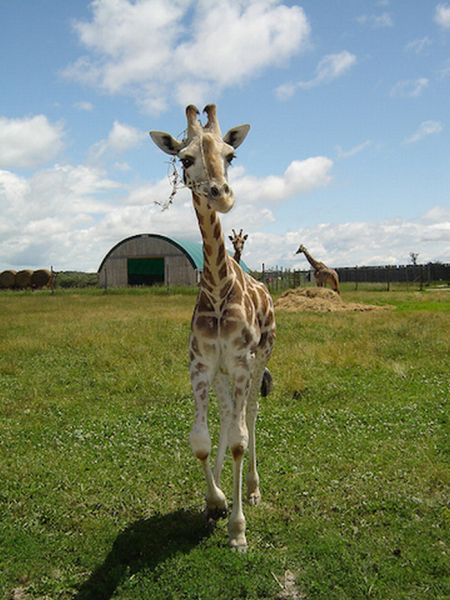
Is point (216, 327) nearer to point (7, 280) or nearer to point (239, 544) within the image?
point (239, 544)

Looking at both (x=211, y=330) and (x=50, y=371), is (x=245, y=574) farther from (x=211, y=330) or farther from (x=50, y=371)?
(x=50, y=371)

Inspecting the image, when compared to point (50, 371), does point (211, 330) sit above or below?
above

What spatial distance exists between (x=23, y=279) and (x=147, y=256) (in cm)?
1296

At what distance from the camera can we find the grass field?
511 cm

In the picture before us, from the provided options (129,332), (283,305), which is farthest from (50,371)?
(283,305)

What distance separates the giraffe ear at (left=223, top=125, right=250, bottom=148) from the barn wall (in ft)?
134

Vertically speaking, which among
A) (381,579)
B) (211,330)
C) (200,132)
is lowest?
(381,579)

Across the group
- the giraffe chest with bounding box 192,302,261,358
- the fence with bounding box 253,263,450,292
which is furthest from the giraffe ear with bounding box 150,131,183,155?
the fence with bounding box 253,263,450,292

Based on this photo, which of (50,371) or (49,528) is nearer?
(49,528)

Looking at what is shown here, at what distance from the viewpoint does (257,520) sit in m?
6.12

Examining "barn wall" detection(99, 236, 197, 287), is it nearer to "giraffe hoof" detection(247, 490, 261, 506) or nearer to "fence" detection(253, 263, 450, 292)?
"fence" detection(253, 263, 450, 292)

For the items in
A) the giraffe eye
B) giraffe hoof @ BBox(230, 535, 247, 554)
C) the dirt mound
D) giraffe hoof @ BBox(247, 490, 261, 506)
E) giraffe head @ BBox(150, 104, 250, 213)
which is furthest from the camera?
the dirt mound

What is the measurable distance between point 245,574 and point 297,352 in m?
9.83

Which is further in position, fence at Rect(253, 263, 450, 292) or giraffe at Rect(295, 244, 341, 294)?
fence at Rect(253, 263, 450, 292)
